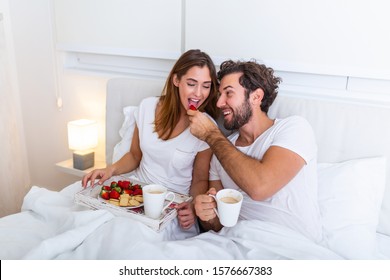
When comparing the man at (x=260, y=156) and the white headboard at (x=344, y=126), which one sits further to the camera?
the white headboard at (x=344, y=126)

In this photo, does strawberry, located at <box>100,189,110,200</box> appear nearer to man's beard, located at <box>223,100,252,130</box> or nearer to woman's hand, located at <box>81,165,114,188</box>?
woman's hand, located at <box>81,165,114,188</box>

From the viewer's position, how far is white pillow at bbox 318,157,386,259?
4.26ft

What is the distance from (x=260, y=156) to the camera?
1.32 meters

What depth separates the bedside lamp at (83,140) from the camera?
7.09 ft

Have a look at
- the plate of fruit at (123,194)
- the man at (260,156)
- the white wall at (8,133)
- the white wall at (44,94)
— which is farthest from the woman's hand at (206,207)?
the white wall at (8,133)

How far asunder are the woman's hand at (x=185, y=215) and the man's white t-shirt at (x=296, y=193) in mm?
228

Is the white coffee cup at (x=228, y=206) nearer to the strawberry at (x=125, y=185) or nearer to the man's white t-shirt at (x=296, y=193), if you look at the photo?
the man's white t-shirt at (x=296, y=193)

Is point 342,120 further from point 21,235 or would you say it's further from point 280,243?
point 21,235

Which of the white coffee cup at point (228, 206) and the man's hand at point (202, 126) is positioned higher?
the man's hand at point (202, 126)

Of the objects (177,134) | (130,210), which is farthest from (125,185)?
(177,134)

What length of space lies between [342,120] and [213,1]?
829mm

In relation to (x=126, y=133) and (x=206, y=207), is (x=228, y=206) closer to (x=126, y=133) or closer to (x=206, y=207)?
(x=206, y=207)

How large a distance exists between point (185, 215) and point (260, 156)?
14.1 inches

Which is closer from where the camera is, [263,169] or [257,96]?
[263,169]
